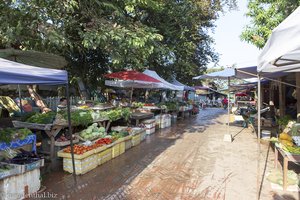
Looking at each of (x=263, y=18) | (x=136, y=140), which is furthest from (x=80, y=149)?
(x=263, y=18)

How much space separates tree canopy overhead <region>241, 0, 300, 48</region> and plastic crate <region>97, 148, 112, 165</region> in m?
5.52

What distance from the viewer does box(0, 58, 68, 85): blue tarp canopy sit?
3.30 m

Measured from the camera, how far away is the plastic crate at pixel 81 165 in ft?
17.2

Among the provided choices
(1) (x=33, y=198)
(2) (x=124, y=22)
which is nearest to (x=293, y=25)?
(1) (x=33, y=198)

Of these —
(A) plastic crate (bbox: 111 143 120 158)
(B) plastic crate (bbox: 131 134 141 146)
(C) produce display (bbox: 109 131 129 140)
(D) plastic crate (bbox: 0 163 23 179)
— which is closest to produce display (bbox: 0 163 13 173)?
(D) plastic crate (bbox: 0 163 23 179)

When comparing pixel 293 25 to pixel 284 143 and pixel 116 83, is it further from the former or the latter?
pixel 116 83

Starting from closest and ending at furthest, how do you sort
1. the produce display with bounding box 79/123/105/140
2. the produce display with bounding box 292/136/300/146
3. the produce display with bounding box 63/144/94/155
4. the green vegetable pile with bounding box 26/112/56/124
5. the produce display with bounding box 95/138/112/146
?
the produce display with bounding box 292/136/300/146
the produce display with bounding box 63/144/94/155
the green vegetable pile with bounding box 26/112/56/124
the produce display with bounding box 95/138/112/146
the produce display with bounding box 79/123/105/140

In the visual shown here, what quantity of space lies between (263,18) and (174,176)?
5.83m

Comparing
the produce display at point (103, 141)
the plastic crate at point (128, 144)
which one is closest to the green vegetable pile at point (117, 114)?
the plastic crate at point (128, 144)

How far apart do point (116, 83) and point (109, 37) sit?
4.35 metres

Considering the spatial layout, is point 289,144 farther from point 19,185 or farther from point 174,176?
point 19,185

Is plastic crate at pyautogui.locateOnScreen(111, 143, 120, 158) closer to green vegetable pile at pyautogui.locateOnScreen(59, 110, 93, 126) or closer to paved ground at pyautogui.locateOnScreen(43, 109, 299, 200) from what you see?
paved ground at pyautogui.locateOnScreen(43, 109, 299, 200)

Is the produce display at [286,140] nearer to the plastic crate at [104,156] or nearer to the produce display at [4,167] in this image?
the plastic crate at [104,156]

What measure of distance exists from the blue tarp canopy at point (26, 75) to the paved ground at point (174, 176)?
1810 mm
